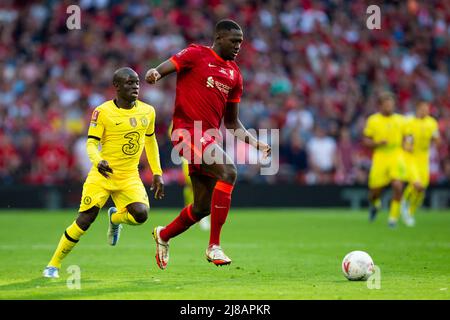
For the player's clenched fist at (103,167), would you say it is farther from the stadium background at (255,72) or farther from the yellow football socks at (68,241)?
the stadium background at (255,72)

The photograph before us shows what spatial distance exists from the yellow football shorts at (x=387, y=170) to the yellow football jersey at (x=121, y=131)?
28.9 ft

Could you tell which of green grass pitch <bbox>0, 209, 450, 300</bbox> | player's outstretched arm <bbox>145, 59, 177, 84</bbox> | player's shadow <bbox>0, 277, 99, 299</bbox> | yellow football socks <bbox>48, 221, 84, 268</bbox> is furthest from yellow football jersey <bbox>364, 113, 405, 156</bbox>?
player's shadow <bbox>0, 277, 99, 299</bbox>

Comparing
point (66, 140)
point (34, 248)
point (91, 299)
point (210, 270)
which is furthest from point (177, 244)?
point (66, 140)

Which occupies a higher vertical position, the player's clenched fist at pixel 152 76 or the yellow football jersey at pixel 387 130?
the player's clenched fist at pixel 152 76

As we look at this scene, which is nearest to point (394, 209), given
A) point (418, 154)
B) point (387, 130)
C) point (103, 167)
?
point (387, 130)

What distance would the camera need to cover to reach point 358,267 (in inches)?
351

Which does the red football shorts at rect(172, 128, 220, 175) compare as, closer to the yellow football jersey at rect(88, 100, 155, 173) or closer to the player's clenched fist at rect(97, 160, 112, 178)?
the yellow football jersey at rect(88, 100, 155, 173)

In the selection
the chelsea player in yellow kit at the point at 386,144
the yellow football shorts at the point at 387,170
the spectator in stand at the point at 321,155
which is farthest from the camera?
the spectator in stand at the point at 321,155

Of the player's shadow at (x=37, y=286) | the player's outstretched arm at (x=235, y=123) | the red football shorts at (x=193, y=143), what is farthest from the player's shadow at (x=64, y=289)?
the player's outstretched arm at (x=235, y=123)

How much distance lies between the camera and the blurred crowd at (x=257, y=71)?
22.2 metres

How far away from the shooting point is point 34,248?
1292 centimetres

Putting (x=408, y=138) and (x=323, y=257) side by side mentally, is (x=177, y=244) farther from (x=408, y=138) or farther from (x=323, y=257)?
(x=408, y=138)

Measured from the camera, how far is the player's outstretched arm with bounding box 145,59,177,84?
28.5 feet

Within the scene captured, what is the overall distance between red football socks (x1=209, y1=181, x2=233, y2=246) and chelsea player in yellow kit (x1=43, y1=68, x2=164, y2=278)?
2.35 ft
